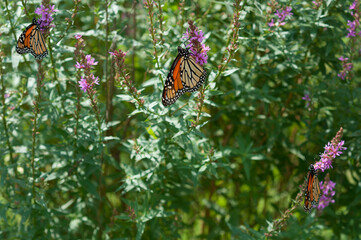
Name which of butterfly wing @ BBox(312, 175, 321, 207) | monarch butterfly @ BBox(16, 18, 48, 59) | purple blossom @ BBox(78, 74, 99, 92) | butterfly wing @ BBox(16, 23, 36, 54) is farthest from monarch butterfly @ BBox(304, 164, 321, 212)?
butterfly wing @ BBox(16, 23, 36, 54)

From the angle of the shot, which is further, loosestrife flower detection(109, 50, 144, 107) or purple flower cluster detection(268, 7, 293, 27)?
purple flower cluster detection(268, 7, 293, 27)

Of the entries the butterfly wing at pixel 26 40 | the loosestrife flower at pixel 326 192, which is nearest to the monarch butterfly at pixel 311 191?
the loosestrife flower at pixel 326 192

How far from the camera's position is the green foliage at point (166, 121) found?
3531 millimetres

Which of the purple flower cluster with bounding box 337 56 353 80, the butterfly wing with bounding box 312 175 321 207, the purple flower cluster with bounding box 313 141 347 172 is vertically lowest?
the butterfly wing with bounding box 312 175 321 207

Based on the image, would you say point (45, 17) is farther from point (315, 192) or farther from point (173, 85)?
point (315, 192)

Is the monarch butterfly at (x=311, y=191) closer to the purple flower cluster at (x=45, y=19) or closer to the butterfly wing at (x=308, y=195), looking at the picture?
the butterfly wing at (x=308, y=195)

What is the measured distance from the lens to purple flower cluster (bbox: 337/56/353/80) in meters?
3.67

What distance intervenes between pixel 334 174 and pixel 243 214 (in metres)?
1.60

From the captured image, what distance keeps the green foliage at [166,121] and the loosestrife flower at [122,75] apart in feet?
0.20

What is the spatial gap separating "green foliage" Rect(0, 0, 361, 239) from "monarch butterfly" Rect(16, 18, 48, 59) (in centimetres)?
23

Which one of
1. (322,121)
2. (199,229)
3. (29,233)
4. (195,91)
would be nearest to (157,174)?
(195,91)

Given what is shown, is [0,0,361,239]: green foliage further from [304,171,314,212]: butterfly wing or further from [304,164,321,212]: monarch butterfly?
[304,171,314,212]: butterfly wing

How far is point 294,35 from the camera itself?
13.7ft

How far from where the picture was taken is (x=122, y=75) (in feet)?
9.37
